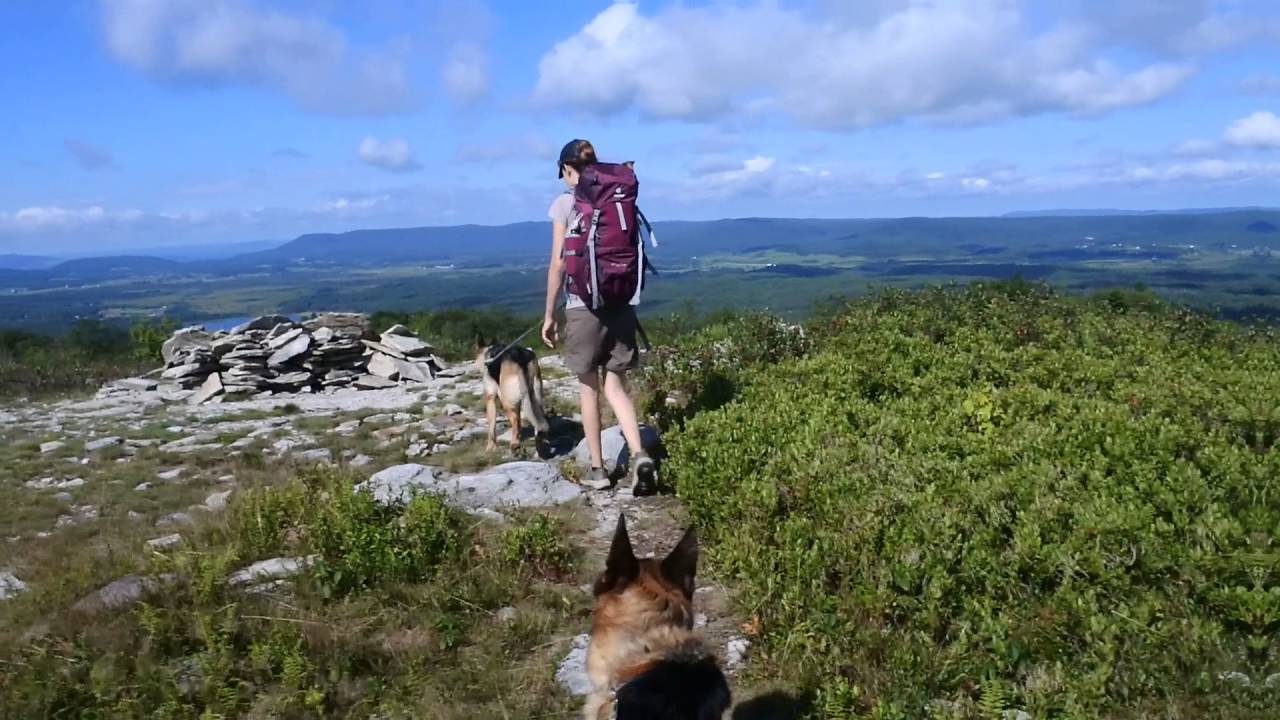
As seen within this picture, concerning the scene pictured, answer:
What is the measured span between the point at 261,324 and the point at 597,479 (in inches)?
488

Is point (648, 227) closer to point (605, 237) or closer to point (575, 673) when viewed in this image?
point (605, 237)

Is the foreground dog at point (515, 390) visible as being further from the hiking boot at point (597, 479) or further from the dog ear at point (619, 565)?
the dog ear at point (619, 565)

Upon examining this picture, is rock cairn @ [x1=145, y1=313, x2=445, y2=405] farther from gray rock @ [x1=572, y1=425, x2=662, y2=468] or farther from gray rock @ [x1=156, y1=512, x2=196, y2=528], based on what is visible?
gray rock @ [x1=572, y1=425, x2=662, y2=468]

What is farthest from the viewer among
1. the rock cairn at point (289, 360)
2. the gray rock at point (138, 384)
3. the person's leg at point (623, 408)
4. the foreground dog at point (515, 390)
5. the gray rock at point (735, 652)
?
the gray rock at point (138, 384)

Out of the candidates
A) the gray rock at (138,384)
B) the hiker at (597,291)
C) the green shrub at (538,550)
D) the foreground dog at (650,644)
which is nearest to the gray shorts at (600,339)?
the hiker at (597,291)

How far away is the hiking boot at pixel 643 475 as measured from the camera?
636cm

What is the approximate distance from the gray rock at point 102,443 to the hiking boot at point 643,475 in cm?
718

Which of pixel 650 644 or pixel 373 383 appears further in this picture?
pixel 373 383

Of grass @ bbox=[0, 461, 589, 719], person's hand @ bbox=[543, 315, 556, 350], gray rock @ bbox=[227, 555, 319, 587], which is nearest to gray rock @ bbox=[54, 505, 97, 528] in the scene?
grass @ bbox=[0, 461, 589, 719]

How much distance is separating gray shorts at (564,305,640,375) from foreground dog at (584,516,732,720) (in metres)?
3.27

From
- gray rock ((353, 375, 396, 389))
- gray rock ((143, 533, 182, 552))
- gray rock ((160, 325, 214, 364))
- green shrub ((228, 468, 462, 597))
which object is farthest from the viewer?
gray rock ((160, 325, 214, 364))

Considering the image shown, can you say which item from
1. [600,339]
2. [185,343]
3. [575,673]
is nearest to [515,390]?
[600,339]

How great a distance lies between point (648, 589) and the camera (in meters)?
3.23

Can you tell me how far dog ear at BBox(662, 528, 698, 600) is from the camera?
3.21m
